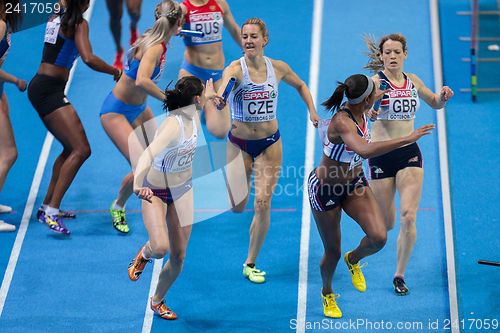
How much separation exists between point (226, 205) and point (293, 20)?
454 cm

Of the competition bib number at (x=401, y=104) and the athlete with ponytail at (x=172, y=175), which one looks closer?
the athlete with ponytail at (x=172, y=175)

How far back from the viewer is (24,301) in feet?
32.0

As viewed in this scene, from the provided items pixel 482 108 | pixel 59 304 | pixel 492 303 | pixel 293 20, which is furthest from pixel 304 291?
pixel 293 20

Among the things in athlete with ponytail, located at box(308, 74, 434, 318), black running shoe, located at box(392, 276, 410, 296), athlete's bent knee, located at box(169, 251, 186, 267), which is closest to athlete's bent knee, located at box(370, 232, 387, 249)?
athlete with ponytail, located at box(308, 74, 434, 318)

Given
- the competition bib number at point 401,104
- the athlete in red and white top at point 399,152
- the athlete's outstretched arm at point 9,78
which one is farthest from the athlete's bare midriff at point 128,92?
the competition bib number at point 401,104

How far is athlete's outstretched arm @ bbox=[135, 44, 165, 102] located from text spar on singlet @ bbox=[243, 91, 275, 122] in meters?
0.87

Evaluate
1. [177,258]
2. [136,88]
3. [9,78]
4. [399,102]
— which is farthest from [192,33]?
[177,258]

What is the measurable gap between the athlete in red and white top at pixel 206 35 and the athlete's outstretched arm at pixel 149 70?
4.15ft

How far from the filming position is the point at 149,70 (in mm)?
9852

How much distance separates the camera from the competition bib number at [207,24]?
11180mm

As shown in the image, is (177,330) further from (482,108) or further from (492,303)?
A: (482,108)

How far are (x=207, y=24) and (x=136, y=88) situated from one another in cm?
149

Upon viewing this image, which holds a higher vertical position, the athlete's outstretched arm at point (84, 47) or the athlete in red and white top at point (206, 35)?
the athlete in red and white top at point (206, 35)

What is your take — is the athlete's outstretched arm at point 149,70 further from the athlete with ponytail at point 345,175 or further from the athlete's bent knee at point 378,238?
the athlete's bent knee at point 378,238
